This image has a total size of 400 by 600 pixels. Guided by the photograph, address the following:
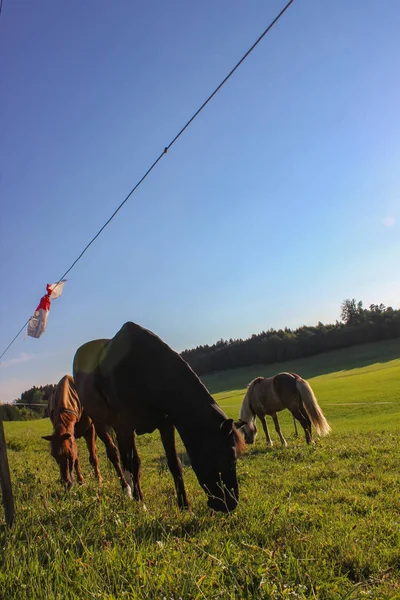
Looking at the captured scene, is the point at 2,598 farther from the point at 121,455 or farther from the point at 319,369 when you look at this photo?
the point at 319,369

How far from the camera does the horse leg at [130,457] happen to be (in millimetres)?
4902

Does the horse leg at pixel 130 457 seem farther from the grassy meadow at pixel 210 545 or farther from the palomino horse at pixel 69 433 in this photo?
the palomino horse at pixel 69 433

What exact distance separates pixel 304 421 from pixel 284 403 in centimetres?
82

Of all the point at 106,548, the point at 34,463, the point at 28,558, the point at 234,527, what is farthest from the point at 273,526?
the point at 34,463

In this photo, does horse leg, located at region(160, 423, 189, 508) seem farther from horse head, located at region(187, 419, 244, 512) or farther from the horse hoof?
the horse hoof

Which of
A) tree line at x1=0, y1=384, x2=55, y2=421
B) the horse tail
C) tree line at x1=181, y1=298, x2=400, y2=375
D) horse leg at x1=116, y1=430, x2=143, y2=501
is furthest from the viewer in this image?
tree line at x1=181, y1=298, x2=400, y2=375

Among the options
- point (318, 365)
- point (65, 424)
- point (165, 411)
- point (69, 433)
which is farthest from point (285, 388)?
point (318, 365)

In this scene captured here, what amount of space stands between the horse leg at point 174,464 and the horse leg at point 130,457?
0.42 metres

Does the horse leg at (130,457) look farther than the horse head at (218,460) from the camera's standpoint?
Yes

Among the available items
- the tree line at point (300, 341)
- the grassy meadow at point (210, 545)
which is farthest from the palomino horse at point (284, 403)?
the tree line at point (300, 341)

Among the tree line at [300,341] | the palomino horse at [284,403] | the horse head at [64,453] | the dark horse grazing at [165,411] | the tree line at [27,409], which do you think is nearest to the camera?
the dark horse grazing at [165,411]

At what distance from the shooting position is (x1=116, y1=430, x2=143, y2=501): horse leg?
4.90 meters

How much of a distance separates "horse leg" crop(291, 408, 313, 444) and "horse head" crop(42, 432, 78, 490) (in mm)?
6605

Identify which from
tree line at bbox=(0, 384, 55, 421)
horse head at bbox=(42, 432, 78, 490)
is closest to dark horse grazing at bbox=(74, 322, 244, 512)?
horse head at bbox=(42, 432, 78, 490)
